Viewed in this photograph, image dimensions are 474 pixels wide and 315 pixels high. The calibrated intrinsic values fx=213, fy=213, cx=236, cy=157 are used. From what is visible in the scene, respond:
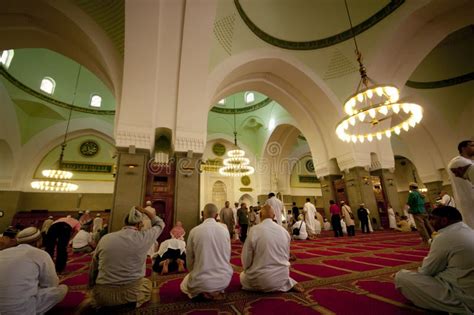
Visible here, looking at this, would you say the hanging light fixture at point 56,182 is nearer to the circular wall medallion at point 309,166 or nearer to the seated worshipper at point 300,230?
→ the seated worshipper at point 300,230

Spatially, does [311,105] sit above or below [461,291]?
above

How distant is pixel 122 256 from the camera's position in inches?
64.8

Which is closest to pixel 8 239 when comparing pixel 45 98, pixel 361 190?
pixel 361 190

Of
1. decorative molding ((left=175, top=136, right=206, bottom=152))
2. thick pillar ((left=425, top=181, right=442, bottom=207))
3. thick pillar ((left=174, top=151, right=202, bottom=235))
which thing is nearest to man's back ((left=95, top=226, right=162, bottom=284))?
thick pillar ((left=174, top=151, right=202, bottom=235))

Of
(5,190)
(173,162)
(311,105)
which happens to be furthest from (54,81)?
(311,105)

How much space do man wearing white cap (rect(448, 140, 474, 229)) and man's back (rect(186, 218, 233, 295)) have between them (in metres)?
2.02

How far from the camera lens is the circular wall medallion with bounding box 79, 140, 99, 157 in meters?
11.3

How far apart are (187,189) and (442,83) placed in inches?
433

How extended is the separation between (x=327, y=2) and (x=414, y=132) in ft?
25.1

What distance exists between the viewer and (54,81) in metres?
9.94

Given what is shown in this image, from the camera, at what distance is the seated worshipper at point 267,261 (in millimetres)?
1817

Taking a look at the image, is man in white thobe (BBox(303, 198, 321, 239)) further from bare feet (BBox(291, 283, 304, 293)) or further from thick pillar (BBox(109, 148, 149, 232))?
bare feet (BBox(291, 283, 304, 293))

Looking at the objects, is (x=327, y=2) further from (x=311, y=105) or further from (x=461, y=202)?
(x=461, y=202)

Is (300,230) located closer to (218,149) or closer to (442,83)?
(218,149)
